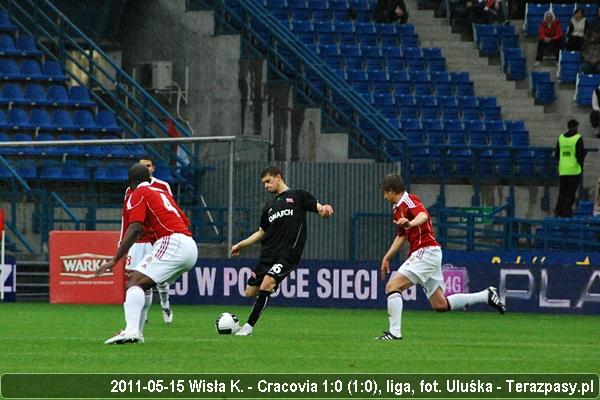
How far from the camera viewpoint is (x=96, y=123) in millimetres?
32281

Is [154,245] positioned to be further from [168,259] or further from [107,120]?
[107,120]

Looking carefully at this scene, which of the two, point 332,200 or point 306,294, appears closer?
point 306,294

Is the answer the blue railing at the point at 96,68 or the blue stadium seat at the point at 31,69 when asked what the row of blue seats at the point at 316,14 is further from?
the blue stadium seat at the point at 31,69

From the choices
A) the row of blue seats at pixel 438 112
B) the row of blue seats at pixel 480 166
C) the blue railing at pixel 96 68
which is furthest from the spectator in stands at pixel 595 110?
the blue railing at pixel 96 68

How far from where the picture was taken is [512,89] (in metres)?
35.4

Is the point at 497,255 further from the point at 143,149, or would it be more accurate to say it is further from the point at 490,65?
the point at 490,65

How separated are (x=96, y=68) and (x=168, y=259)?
17997mm

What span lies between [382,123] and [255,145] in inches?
136

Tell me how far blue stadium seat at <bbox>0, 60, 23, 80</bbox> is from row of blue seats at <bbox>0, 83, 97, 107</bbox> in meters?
0.17

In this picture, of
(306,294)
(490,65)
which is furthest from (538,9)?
(306,294)

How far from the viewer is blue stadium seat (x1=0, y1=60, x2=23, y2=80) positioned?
105ft

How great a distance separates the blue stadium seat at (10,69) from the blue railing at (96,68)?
0.89 meters

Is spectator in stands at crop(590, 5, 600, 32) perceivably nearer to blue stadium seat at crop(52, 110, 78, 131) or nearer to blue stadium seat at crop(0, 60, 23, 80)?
blue stadium seat at crop(52, 110, 78, 131)
